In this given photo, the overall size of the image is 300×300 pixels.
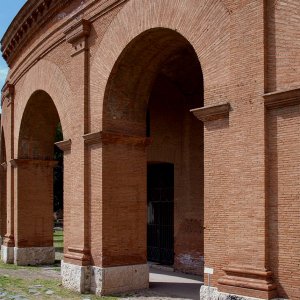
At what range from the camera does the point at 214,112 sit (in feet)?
27.8

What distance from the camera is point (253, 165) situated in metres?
7.80

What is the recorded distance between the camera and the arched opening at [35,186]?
55.5ft

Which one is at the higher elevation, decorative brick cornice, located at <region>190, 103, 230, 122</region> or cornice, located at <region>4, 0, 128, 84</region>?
cornice, located at <region>4, 0, 128, 84</region>

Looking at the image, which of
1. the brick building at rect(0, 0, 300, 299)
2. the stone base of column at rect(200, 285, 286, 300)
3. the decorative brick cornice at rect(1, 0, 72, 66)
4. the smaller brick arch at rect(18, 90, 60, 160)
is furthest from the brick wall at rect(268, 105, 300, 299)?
the smaller brick arch at rect(18, 90, 60, 160)

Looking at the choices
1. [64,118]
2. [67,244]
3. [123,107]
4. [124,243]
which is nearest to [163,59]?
[123,107]

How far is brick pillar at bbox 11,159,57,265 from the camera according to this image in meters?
16.9

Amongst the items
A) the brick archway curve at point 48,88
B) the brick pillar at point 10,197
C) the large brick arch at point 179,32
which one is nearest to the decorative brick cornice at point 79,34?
the large brick arch at point 179,32

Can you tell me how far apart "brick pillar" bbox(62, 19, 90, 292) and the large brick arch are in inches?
16.5

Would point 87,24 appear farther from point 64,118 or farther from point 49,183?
point 49,183

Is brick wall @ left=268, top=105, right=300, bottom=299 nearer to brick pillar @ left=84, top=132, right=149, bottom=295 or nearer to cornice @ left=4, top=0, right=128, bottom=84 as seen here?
brick pillar @ left=84, top=132, right=149, bottom=295

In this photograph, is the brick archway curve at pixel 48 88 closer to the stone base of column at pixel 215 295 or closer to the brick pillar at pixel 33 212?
the brick pillar at pixel 33 212

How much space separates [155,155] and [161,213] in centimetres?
198

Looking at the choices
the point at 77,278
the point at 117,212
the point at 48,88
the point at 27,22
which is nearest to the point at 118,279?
the point at 77,278

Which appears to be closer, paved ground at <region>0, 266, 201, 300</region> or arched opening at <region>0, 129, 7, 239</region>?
paved ground at <region>0, 266, 201, 300</region>
